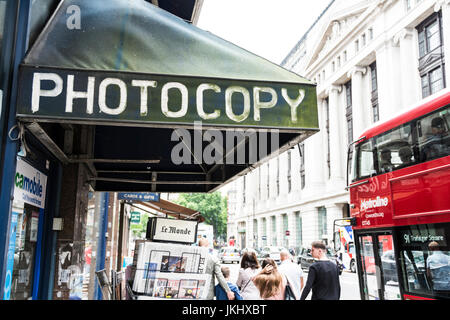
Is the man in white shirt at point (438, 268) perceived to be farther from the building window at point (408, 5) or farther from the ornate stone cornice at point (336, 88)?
the ornate stone cornice at point (336, 88)

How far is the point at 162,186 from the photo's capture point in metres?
7.69

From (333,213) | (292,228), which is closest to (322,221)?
(333,213)

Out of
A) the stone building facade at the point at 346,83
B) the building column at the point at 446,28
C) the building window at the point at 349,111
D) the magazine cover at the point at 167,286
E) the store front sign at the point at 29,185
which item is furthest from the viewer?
the building window at the point at 349,111

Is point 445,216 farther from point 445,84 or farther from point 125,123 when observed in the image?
point 445,84

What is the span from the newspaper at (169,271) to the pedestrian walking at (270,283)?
5.92ft

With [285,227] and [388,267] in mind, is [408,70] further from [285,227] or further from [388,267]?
[285,227]

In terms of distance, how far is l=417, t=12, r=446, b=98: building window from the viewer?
27317 millimetres

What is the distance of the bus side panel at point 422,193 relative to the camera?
6.26m

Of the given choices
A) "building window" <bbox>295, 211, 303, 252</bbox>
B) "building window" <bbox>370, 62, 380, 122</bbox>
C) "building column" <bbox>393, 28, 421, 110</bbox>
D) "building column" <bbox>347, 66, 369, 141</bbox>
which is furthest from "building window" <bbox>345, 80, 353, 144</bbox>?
"building window" <bbox>295, 211, 303, 252</bbox>

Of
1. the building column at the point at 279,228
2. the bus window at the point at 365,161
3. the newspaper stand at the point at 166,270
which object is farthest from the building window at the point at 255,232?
the newspaper stand at the point at 166,270

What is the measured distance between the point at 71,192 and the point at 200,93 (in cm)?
284

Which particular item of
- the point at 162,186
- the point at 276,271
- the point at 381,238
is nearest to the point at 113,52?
the point at 276,271

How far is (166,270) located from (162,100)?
6.41ft

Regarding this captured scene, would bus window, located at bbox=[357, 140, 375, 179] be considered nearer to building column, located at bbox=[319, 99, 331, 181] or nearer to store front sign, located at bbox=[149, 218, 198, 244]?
store front sign, located at bbox=[149, 218, 198, 244]
